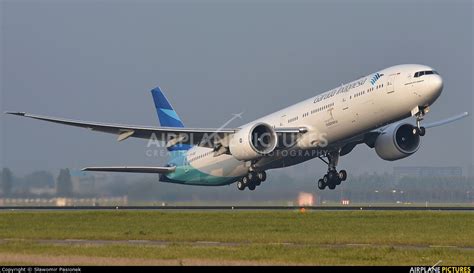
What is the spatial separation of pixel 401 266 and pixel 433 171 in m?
43.2

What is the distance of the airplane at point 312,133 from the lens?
45.0 m

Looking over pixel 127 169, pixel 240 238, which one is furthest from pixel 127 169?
pixel 240 238

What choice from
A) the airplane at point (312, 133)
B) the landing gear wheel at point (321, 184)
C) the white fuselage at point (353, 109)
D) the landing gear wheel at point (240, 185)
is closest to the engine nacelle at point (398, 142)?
the airplane at point (312, 133)

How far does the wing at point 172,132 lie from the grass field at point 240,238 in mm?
6250

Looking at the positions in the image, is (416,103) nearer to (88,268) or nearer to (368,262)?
(368,262)

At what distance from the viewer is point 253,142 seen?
50594mm

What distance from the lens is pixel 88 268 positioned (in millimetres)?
20203

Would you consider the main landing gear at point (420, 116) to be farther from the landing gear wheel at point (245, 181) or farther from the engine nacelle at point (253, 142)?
the landing gear wheel at point (245, 181)

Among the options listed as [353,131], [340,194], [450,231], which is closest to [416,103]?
[353,131]

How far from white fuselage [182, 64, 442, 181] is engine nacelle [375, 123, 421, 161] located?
199 inches

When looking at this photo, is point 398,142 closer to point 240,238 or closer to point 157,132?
point 157,132

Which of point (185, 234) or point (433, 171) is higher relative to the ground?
point (433, 171)

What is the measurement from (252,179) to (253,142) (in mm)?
4816

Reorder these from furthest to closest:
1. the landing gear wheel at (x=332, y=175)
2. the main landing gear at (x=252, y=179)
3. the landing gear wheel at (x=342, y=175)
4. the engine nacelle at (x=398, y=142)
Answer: the landing gear wheel at (x=342, y=175)
the landing gear wheel at (x=332, y=175)
the main landing gear at (x=252, y=179)
the engine nacelle at (x=398, y=142)
